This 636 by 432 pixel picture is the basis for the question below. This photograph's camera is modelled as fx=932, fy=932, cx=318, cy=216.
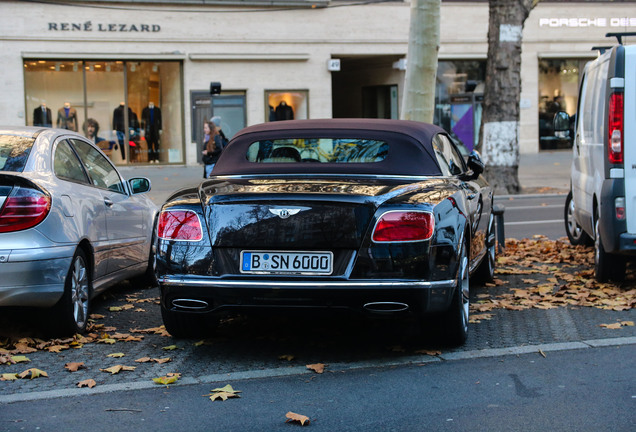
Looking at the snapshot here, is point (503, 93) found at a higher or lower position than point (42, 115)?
higher

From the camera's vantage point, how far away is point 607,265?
8.11 m

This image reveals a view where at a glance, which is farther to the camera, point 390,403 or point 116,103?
point 116,103

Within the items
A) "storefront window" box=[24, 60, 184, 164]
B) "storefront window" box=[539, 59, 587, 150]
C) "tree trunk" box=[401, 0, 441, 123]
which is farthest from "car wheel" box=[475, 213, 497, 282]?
"storefront window" box=[539, 59, 587, 150]

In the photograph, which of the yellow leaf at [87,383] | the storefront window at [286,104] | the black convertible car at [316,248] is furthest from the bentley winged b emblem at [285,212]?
the storefront window at [286,104]

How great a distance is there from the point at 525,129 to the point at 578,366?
26.7m

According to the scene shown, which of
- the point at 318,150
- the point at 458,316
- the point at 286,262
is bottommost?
the point at 458,316

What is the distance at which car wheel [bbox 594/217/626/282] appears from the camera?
807 cm

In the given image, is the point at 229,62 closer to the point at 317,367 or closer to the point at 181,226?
the point at 181,226

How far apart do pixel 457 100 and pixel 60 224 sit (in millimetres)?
25992

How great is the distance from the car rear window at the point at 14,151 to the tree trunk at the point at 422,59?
8725mm

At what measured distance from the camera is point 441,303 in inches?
215

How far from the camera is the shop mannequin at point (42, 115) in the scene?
2720 cm

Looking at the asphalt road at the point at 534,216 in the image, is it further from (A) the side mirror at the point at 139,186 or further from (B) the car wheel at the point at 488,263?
(A) the side mirror at the point at 139,186

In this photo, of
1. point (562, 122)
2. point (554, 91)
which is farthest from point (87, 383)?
point (554, 91)
